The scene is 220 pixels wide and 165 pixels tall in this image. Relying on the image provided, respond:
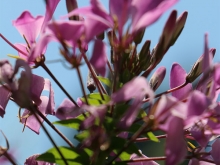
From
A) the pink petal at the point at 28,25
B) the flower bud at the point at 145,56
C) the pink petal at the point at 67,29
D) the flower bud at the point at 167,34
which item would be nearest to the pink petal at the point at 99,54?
the pink petal at the point at 67,29

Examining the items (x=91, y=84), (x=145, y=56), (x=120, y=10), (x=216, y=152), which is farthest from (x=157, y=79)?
(x=120, y=10)

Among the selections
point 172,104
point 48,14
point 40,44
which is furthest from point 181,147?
point 48,14

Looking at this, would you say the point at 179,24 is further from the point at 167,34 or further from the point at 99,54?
the point at 99,54

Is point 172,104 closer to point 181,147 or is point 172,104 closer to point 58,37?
point 181,147

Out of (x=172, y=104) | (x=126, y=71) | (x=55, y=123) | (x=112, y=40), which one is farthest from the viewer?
(x=126, y=71)

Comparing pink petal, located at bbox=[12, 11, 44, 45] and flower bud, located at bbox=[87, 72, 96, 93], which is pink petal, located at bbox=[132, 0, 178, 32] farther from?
flower bud, located at bbox=[87, 72, 96, 93]

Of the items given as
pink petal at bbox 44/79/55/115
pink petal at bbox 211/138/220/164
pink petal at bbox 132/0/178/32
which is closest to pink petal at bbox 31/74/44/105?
pink petal at bbox 44/79/55/115
